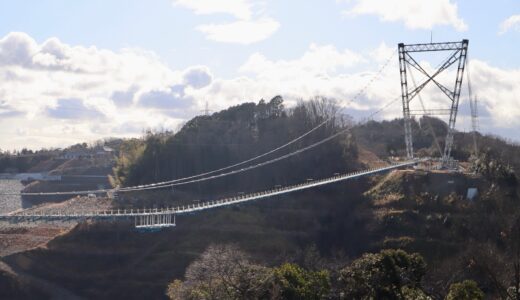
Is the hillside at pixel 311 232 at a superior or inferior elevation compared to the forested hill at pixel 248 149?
inferior

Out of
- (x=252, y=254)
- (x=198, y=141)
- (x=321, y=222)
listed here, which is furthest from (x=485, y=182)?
(x=198, y=141)

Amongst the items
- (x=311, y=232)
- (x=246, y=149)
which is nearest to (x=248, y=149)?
(x=246, y=149)

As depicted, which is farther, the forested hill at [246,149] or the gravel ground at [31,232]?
the forested hill at [246,149]

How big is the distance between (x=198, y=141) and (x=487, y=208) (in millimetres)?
27472

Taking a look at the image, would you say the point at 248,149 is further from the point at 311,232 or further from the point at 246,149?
the point at 311,232

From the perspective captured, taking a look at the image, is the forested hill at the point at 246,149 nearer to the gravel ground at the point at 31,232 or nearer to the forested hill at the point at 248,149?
the forested hill at the point at 248,149

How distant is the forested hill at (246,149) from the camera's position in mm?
60594

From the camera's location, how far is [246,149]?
63.7 metres

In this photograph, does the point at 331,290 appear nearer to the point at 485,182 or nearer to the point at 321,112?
the point at 485,182

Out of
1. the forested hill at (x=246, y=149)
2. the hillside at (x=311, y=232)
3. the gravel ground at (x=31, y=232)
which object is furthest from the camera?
the forested hill at (x=246, y=149)

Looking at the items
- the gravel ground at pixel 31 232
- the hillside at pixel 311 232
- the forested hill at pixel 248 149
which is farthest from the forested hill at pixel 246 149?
the gravel ground at pixel 31 232

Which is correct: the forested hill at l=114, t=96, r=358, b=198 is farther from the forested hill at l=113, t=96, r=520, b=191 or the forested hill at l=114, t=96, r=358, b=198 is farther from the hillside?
the hillside

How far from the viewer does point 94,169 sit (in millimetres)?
87500

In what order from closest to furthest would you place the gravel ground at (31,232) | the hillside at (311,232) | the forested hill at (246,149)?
the hillside at (311,232), the gravel ground at (31,232), the forested hill at (246,149)
